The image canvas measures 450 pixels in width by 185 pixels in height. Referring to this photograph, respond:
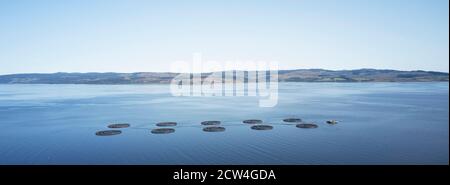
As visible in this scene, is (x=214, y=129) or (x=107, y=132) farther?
(x=214, y=129)

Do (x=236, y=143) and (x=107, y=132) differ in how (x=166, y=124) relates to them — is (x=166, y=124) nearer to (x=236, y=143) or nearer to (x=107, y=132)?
(x=107, y=132)

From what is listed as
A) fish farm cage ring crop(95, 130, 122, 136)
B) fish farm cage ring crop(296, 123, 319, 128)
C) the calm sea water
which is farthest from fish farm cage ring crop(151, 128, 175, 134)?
fish farm cage ring crop(296, 123, 319, 128)

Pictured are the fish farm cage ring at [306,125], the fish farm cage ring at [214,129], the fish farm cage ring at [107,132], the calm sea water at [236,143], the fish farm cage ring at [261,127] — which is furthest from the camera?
the fish farm cage ring at [306,125]

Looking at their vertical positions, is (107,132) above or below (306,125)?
below

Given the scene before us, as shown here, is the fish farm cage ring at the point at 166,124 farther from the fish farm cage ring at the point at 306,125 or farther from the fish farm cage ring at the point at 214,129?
the fish farm cage ring at the point at 306,125

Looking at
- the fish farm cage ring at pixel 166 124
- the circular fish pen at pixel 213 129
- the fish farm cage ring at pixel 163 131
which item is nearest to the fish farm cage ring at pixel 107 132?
the fish farm cage ring at pixel 163 131

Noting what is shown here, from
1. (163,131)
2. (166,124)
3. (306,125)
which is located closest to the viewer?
(163,131)

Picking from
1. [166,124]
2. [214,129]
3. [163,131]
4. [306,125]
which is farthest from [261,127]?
[166,124]

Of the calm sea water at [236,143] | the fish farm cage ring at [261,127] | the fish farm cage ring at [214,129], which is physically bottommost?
the calm sea water at [236,143]

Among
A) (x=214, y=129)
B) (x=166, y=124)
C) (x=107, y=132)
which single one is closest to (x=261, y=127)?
A: (x=214, y=129)

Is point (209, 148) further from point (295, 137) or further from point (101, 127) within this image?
point (101, 127)

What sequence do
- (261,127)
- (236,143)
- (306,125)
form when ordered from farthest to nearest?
(306,125)
(261,127)
(236,143)

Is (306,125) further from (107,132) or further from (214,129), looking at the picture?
(107,132)
